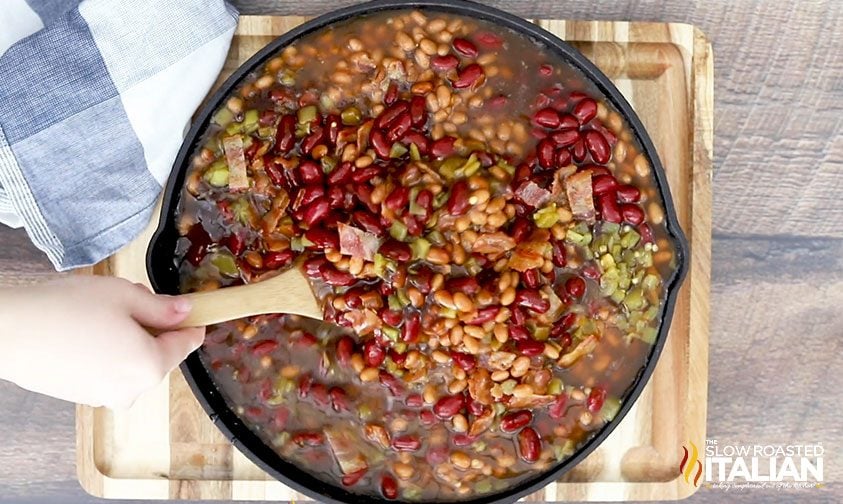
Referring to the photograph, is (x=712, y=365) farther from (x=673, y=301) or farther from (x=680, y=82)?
(x=680, y=82)

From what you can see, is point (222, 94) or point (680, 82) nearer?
point (222, 94)

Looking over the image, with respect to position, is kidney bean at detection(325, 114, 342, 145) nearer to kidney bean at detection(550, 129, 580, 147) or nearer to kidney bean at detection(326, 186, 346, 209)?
kidney bean at detection(326, 186, 346, 209)

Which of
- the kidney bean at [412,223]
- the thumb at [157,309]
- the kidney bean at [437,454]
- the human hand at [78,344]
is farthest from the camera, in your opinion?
the kidney bean at [437,454]

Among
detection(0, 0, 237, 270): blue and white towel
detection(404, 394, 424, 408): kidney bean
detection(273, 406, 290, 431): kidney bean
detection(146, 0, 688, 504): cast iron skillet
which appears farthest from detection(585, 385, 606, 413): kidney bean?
detection(0, 0, 237, 270): blue and white towel

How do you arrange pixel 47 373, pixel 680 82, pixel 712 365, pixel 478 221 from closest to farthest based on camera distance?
pixel 47 373, pixel 478 221, pixel 680 82, pixel 712 365

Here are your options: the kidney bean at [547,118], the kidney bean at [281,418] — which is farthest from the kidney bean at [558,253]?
the kidney bean at [281,418]

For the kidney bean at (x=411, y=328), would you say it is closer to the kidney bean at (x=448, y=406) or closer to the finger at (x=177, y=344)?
the kidney bean at (x=448, y=406)

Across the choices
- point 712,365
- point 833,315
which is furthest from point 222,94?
point 833,315
